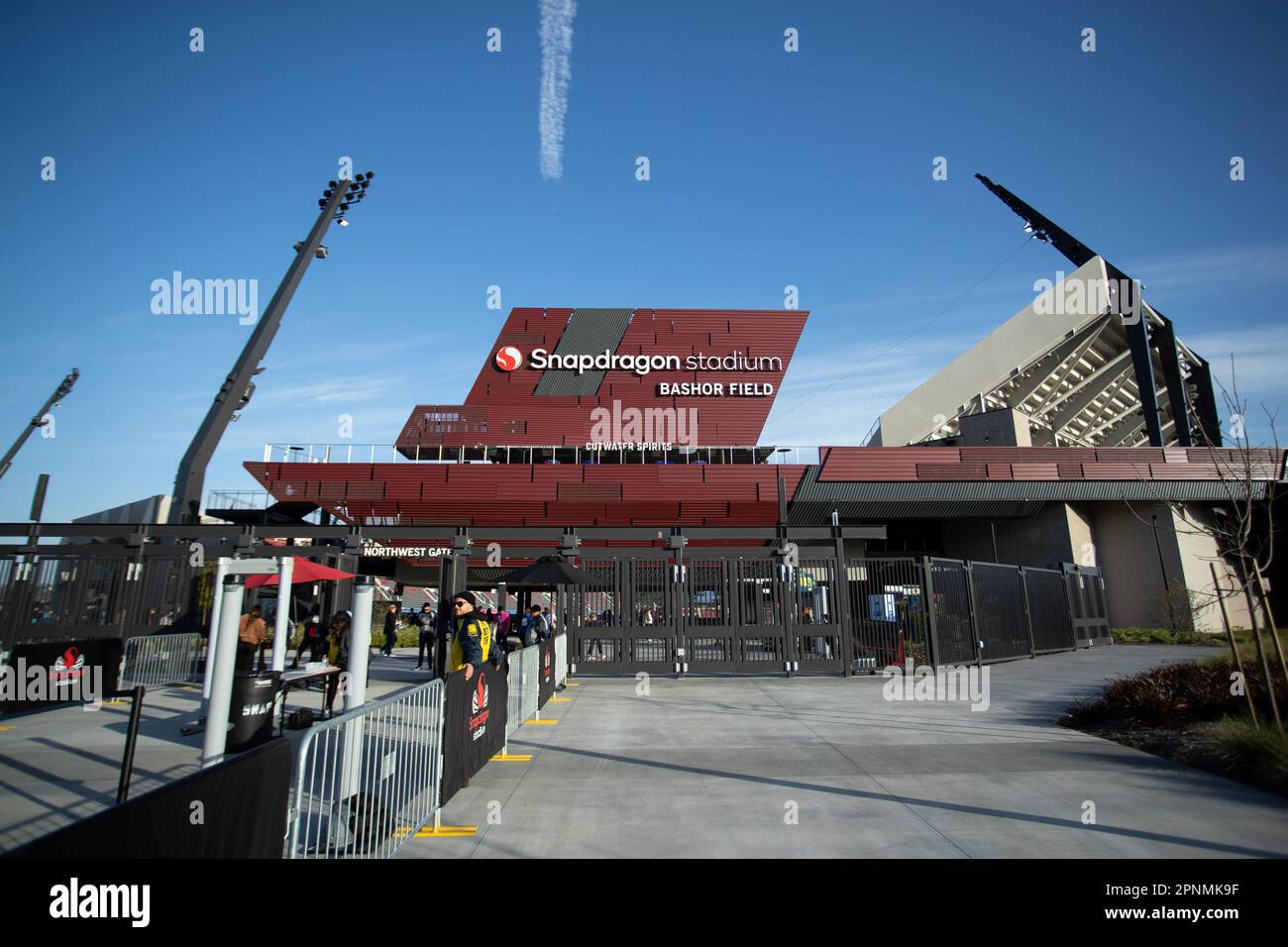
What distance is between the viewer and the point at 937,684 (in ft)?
44.9

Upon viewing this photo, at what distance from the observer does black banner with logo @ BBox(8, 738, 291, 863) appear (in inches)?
83.7

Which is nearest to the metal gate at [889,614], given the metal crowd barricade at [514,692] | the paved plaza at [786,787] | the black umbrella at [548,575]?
the paved plaza at [786,787]

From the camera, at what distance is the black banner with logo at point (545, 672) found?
432 inches

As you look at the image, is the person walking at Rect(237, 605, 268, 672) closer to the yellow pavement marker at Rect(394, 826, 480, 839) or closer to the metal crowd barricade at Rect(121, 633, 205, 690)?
the metal crowd barricade at Rect(121, 633, 205, 690)

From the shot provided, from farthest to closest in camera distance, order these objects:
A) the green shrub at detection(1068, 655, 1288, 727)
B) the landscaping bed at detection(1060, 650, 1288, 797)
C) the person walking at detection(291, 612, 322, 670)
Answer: the person walking at detection(291, 612, 322, 670) < the green shrub at detection(1068, 655, 1288, 727) < the landscaping bed at detection(1060, 650, 1288, 797)

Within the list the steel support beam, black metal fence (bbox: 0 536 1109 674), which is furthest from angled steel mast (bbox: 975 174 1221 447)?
black metal fence (bbox: 0 536 1109 674)

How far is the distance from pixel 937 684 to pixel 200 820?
13.9 meters

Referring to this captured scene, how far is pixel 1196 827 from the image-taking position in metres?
5.07

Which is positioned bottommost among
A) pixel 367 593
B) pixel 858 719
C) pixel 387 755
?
pixel 858 719

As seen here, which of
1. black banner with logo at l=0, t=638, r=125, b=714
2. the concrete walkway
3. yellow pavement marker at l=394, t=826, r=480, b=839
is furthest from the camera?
black banner with logo at l=0, t=638, r=125, b=714

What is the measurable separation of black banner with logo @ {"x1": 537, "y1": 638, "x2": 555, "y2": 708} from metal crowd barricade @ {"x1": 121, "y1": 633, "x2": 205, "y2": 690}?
8.16 m
